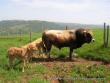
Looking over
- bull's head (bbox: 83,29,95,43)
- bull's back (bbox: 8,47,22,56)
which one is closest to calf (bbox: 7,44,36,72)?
bull's back (bbox: 8,47,22,56)

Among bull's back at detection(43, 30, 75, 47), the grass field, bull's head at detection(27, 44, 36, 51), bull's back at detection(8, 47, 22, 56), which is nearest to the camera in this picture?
the grass field

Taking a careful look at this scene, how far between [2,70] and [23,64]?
4.74 ft

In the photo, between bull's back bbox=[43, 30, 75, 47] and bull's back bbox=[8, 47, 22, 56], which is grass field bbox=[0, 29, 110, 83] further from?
bull's back bbox=[43, 30, 75, 47]

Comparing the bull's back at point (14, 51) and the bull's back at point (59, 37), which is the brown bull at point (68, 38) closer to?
the bull's back at point (59, 37)

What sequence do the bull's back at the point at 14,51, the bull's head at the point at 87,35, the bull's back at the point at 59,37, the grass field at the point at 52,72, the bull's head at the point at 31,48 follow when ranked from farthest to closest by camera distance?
the bull's head at the point at 87,35 → the bull's back at the point at 59,37 → the bull's head at the point at 31,48 → the bull's back at the point at 14,51 → the grass field at the point at 52,72

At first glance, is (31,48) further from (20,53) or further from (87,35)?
(87,35)

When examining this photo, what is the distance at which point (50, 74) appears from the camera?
1733 cm

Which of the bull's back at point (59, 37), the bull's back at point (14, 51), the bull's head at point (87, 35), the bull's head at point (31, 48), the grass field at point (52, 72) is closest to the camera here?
the grass field at point (52, 72)

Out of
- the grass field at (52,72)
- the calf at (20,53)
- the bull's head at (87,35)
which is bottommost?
the grass field at (52,72)

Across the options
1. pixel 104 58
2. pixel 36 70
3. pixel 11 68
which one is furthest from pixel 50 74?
pixel 104 58

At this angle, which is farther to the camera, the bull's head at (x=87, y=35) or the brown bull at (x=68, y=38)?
the bull's head at (x=87, y=35)

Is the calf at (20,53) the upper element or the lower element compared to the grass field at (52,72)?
upper

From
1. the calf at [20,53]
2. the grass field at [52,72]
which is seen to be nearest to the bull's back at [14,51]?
the calf at [20,53]

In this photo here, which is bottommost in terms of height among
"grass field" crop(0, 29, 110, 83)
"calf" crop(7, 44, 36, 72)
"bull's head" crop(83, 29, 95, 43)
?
"grass field" crop(0, 29, 110, 83)
